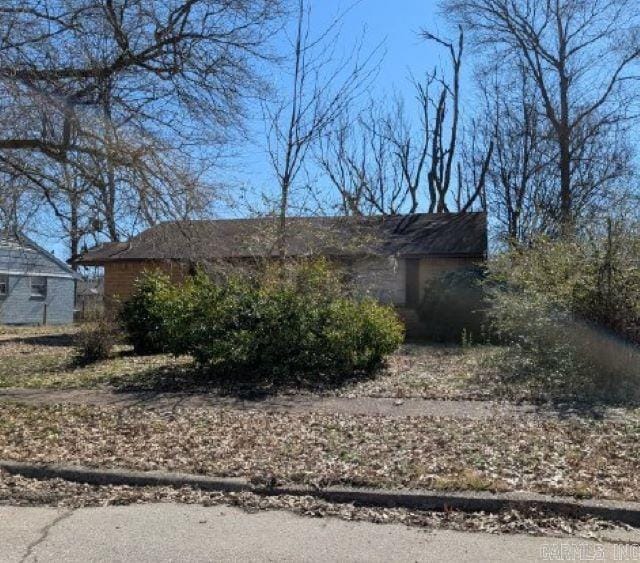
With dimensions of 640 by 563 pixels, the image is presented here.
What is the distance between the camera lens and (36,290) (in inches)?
1355

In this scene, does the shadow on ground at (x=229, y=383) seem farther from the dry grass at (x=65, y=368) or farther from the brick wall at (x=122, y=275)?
the brick wall at (x=122, y=275)

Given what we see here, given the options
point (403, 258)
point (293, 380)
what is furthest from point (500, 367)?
point (403, 258)

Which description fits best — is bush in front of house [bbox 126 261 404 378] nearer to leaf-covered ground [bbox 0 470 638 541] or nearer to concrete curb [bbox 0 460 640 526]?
concrete curb [bbox 0 460 640 526]

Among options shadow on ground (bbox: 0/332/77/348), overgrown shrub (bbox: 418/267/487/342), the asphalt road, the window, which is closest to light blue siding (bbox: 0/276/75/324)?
the window

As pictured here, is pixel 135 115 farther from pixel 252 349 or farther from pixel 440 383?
pixel 440 383

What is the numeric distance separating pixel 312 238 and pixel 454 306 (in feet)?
14.0

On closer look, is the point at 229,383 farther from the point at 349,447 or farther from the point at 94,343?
the point at 349,447

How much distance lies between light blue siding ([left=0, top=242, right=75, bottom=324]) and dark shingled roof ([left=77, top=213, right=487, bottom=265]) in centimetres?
1067

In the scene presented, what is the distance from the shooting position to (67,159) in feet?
31.6

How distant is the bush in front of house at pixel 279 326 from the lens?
35.9 ft

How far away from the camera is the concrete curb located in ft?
16.7

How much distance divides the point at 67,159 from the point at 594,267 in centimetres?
781

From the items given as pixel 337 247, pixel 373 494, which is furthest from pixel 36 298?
pixel 373 494

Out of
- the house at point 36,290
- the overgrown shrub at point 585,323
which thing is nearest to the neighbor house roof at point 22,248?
the house at point 36,290
